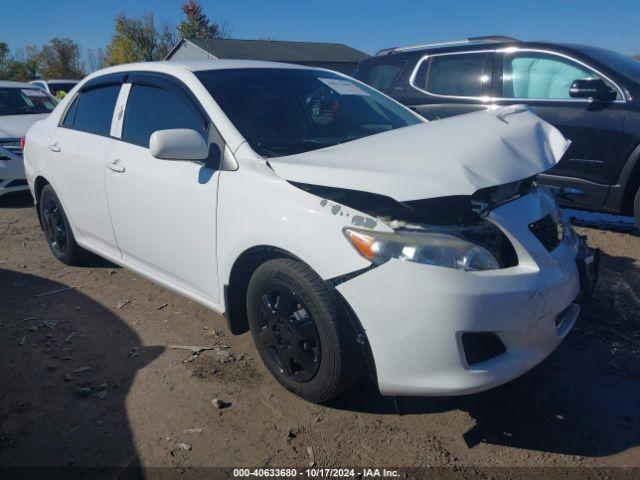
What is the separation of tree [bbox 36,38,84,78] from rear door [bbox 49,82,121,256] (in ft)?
147

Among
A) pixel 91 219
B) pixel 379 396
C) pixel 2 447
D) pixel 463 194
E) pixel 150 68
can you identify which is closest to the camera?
pixel 463 194

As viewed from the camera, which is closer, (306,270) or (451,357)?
(451,357)

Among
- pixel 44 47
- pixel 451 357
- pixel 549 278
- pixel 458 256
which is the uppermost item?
pixel 44 47

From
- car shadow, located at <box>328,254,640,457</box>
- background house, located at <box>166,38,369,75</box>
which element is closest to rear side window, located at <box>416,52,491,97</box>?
car shadow, located at <box>328,254,640,457</box>

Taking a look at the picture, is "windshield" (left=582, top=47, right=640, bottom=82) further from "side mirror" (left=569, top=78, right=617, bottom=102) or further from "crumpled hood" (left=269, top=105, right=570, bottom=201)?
"crumpled hood" (left=269, top=105, right=570, bottom=201)

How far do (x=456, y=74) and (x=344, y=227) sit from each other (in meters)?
4.37

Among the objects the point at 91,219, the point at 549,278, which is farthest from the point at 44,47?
the point at 549,278

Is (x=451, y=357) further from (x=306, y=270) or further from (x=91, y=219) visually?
(x=91, y=219)

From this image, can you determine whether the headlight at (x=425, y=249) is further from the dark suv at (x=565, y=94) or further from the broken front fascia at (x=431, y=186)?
the dark suv at (x=565, y=94)

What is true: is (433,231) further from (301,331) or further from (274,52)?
(274,52)

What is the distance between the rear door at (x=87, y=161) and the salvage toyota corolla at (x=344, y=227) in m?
0.23

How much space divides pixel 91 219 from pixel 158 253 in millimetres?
1001

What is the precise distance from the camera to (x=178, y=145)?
9.46 ft

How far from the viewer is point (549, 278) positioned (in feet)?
7.83
